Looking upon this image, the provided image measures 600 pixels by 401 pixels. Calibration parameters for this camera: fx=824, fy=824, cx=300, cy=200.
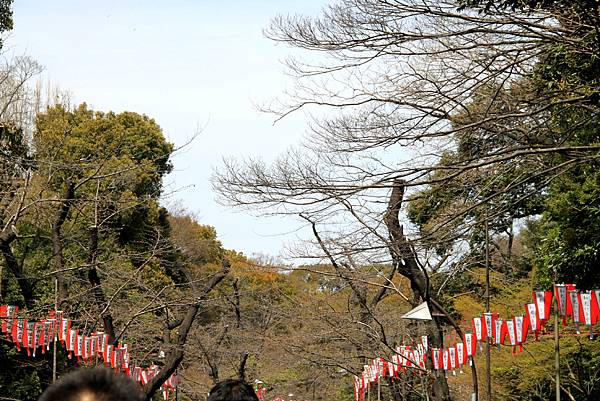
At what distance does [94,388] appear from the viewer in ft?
7.40

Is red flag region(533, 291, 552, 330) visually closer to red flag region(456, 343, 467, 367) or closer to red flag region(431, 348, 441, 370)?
red flag region(456, 343, 467, 367)

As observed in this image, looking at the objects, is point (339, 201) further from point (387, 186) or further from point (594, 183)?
point (594, 183)

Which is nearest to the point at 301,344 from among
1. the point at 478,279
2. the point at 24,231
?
the point at 478,279

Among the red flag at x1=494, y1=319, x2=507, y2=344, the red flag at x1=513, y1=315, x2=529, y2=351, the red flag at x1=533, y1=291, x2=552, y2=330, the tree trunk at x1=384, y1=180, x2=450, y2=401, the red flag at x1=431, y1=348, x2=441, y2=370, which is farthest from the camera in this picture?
the red flag at x1=431, y1=348, x2=441, y2=370

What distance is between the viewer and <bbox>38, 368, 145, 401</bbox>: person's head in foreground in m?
2.22

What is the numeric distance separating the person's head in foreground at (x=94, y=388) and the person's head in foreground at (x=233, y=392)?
0.88m

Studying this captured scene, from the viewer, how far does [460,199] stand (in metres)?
11.5

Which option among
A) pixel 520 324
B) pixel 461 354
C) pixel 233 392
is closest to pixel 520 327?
pixel 520 324

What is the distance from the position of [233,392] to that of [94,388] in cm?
101

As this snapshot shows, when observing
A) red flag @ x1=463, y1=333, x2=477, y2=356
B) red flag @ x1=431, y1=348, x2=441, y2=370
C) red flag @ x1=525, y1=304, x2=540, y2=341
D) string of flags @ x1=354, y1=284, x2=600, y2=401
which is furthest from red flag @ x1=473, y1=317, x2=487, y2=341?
red flag @ x1=525, y1=304, x2=540, y2=341

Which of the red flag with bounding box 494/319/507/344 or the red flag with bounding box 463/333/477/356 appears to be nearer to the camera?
the red flag with bounding box 494/319/507/344

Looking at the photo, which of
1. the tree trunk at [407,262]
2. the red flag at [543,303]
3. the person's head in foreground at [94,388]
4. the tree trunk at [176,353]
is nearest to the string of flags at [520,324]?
the red flag at [543,303]

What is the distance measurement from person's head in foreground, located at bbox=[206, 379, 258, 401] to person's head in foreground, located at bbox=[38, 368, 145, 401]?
884mm

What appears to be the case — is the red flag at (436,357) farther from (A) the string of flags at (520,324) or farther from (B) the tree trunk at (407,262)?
(B) the tree trunk at (407,262)
